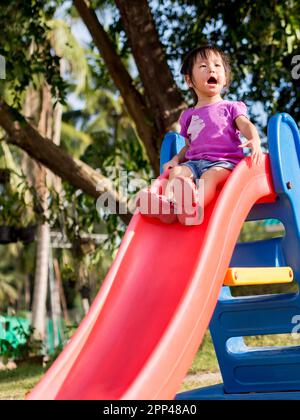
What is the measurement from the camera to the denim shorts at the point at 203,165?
173 inches

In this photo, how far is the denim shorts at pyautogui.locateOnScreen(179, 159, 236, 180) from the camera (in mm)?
4383

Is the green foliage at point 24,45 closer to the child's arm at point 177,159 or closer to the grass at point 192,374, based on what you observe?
the grass at point 192,374

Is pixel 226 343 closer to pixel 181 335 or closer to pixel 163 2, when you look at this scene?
pixel 181 335

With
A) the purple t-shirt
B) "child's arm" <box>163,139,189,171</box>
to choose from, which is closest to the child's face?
the purple t-shirt

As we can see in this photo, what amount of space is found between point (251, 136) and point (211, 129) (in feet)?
0.92

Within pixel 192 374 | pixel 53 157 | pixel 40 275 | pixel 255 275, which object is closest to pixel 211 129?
pixel 255 275

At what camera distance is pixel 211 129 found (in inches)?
178

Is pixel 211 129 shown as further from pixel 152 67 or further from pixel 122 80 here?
pixel 122 80

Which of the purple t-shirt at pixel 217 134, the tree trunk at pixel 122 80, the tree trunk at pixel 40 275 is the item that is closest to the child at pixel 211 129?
the purple t-shirt at pixel 217 134

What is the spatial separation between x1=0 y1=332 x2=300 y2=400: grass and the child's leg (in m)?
→ 2.26

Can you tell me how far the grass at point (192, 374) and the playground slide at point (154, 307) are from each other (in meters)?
2.18

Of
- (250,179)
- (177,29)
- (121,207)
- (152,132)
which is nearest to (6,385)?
(121,207)

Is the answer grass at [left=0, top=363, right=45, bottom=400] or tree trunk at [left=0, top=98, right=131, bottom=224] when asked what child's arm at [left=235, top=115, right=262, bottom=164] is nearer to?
grass at [left=0, top=363, right=45, bottom=400]

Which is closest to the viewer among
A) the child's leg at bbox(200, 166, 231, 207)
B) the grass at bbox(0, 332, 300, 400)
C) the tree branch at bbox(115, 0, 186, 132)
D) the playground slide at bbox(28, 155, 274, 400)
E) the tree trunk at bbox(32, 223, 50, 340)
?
the playground slide at bbox(28, 155, 274, 400)
